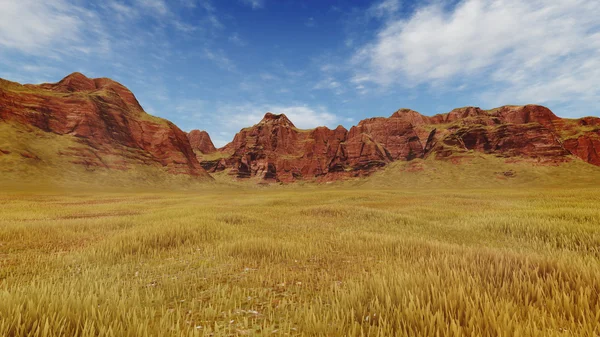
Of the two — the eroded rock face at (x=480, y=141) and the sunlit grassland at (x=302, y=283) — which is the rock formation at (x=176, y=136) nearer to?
the eroded rock face at (x=480, y=141)

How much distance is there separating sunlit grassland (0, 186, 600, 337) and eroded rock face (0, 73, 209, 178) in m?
122

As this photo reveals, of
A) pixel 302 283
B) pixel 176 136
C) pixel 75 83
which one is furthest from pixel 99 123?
pixel 302 283

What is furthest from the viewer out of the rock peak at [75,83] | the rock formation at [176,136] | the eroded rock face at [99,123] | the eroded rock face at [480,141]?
the rock peak at [75,83]

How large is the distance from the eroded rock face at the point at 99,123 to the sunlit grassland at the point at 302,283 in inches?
4808

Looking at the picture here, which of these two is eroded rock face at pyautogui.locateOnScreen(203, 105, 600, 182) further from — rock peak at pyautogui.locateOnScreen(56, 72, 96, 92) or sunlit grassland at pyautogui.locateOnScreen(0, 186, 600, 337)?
sunlit grassland at pyautogui.locateOnScreen(0, 186, 600, 337)

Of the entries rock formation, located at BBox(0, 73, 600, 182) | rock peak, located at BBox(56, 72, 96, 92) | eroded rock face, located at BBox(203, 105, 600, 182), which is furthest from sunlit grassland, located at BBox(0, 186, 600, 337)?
rock peak, located at BBox(56, 72, 96, 92)

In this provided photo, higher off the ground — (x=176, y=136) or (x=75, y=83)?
(x=75, y=83)

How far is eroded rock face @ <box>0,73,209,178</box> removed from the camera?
102 m

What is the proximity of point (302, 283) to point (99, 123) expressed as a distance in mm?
148720

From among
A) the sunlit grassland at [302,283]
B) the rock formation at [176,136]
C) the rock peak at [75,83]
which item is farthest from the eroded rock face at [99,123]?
the sunlit grassland at [302,283]

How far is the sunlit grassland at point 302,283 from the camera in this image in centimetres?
217

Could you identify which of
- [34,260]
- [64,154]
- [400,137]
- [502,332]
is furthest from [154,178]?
[400,137]

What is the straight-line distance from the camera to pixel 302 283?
4.32 meters

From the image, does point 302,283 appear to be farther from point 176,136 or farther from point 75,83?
point 75,83
